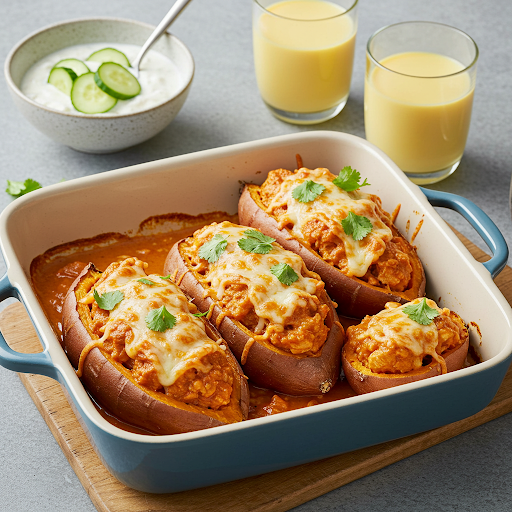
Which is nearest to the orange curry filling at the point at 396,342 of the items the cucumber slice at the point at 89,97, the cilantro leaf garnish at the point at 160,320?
the cilantro leaf garnish at the point at 160,320

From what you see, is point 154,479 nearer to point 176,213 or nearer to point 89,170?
point 176,213

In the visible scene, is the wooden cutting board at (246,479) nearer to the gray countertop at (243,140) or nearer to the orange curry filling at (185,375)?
the gray countertop at (243,140)

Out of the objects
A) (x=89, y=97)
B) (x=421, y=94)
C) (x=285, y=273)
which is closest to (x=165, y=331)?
(x=285, y=273)

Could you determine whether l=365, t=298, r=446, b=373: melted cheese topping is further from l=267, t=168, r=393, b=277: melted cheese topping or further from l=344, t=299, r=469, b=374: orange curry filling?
l=267, t=168, r=393, b=277: melted cheese topping

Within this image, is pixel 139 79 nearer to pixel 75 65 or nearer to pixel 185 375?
pixel 75 65

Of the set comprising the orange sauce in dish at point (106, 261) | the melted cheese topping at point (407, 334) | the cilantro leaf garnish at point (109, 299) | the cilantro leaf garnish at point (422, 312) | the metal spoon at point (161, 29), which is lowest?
the orange sauce in dish at point (106, 261)

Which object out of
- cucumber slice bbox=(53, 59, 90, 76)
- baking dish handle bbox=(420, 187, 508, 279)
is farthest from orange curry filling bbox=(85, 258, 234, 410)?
cucumber slice bbox=(53, 59, 90, 76)

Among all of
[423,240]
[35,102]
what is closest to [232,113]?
[35,102]
